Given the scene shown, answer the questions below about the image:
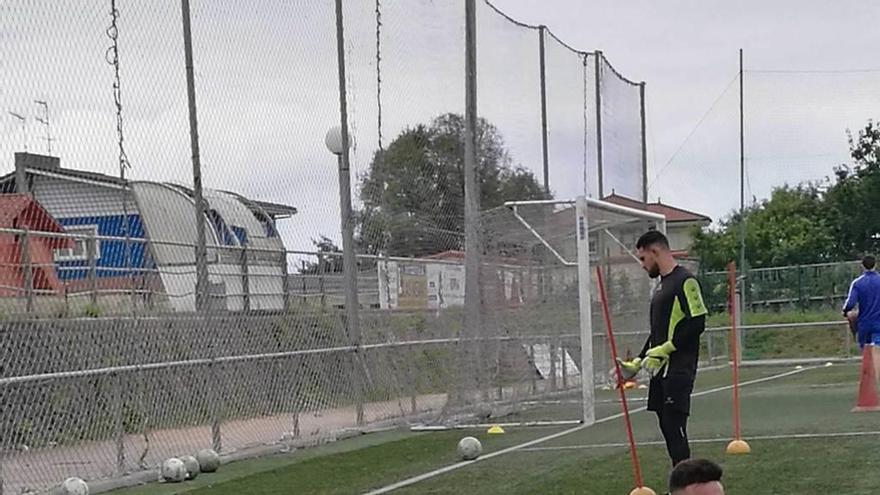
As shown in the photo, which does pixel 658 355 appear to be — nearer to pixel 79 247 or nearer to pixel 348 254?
pixel 79 247

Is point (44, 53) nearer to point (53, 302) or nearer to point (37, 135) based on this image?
point (37, 135)

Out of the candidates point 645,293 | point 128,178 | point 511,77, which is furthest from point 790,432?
point 645,293

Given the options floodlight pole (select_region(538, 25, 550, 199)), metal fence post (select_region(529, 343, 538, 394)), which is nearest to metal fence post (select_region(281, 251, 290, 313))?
metal fence post (select_region(529, 343, 538, 394))

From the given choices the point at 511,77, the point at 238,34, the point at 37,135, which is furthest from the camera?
the point at 511,77

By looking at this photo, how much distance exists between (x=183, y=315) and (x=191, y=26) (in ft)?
9.48

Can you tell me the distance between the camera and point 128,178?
40.2ft

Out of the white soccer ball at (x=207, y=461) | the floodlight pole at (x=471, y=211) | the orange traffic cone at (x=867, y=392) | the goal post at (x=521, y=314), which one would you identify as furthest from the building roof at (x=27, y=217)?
the orange traffic cone at (x=867, y=392)

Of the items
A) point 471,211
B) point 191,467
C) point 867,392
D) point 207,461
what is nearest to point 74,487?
point 191,467

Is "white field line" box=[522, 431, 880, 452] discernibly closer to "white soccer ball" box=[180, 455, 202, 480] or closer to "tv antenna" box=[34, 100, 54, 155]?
"white soccer ball" box=[180, 455, 202, 480]

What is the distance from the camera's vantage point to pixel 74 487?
10539mm

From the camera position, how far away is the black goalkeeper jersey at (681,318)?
9.09 meters

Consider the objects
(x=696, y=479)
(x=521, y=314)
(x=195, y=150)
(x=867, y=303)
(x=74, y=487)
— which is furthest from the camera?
(x=521, y=314)

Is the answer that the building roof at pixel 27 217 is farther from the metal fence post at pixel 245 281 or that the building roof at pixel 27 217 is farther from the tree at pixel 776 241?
the tree at pixel 776 241

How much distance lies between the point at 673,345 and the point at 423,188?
10.5 meters
